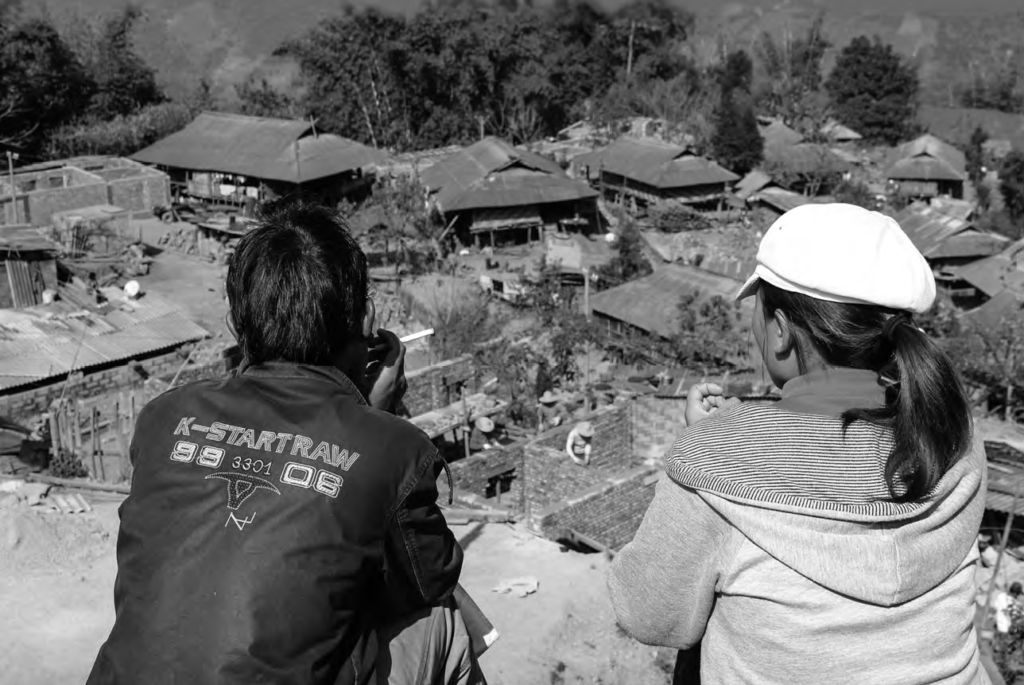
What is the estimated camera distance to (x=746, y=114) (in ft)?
92.9

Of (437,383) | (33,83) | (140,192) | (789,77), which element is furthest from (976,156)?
(33,83)

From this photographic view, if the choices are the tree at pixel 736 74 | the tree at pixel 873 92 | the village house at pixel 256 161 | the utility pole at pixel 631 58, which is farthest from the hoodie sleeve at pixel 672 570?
the utility pole at pixel 631 58

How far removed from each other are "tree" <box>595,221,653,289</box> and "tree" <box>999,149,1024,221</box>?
39.6 feet

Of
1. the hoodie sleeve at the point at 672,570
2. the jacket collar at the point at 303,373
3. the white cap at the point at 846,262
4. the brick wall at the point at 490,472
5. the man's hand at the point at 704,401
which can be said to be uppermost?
the white cap at the point at 846,262

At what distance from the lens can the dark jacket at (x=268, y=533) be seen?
1469 mm

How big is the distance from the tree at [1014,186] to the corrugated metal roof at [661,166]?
7913 millimetres

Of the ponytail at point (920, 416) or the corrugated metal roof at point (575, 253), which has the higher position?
the ponytail at point (920, 416)

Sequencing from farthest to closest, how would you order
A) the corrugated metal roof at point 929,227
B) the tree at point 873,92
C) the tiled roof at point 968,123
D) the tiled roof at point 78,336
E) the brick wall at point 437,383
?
the tiled roof at point 968,123 → the tree at point 873,92 → the corrugated metal roof at point 929,227 → the tiled roof at point 78,336 → the brick wall at point 437,383

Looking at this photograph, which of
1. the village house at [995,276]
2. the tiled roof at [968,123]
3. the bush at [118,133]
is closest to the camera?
the village house at [995,276]

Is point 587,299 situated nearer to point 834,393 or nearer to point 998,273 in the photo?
point 998,273

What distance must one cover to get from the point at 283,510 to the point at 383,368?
435 millimetres

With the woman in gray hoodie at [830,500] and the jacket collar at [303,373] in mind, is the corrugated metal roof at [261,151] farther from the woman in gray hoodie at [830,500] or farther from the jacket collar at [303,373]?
the woman in gray hoodie at [830,500]

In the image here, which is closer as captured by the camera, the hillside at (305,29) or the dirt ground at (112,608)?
the dirt ground at (112,608)

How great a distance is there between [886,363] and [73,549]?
19.8ft
